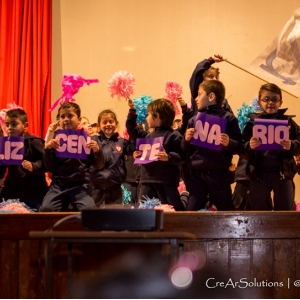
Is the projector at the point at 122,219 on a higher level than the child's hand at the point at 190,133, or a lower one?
lower

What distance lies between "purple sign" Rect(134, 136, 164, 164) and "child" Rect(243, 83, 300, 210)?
655mm

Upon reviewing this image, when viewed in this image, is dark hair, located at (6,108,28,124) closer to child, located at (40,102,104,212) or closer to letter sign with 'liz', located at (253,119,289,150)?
child, located at (40,102,104,212)

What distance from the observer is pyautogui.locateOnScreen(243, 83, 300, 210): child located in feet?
14.0

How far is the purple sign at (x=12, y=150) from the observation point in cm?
440

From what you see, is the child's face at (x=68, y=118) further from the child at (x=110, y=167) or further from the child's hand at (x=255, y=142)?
the child's hand at (x=255, y=142)

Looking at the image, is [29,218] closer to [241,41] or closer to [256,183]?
[256,183]

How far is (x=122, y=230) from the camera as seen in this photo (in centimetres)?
256

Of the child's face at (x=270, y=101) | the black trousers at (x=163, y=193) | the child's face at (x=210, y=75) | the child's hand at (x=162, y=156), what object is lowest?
the black trousers at (x=163, y=193)

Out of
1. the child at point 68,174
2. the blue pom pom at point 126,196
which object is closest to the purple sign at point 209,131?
the child at point 68,174

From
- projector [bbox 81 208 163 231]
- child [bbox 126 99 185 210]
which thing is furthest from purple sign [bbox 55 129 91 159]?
projector [bbox 81 208 163 231]

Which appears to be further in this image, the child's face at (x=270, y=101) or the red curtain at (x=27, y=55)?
the red curtain at (x=27, y=55)

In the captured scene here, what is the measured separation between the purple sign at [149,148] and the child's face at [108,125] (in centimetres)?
80

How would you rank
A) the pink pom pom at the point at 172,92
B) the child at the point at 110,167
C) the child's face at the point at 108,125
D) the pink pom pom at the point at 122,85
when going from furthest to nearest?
1. the pink pom pom at the point at 172,92
2. the child's face at the point at 108,125
3. the child at the point at 110,167
4. the pink pom pom at the point at 122,85

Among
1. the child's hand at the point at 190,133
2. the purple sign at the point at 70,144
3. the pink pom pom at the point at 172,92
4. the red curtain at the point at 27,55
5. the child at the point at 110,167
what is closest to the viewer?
the child's hand at the point at 190,133
